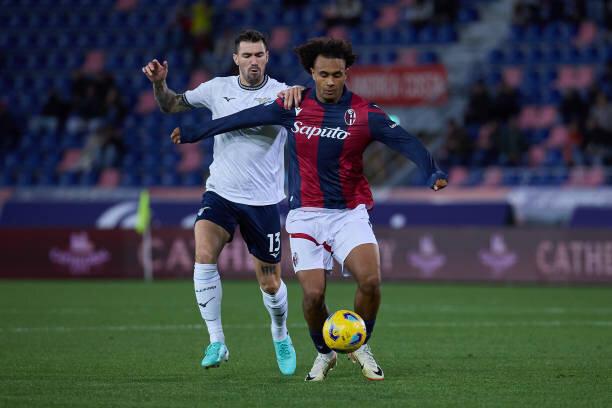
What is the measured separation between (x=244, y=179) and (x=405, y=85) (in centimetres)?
1745

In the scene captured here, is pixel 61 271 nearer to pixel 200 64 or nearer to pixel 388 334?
pixel 200 64

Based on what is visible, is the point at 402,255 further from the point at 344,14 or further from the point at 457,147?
the point at 344,14

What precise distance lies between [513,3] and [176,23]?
8.62 m

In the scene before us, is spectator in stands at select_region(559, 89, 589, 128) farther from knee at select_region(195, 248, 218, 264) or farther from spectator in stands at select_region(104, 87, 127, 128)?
knee at select_region(195, 248, 218, 264)

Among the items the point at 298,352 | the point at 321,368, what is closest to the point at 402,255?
the point at 298,352

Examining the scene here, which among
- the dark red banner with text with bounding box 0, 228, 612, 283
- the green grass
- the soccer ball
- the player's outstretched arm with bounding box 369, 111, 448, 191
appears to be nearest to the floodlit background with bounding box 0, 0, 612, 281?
the dark red banner with text with bounding box 0, 228, 612, 283

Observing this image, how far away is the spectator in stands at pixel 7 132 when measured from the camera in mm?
27781

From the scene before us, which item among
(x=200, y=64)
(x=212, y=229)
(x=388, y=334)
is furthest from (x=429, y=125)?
(x=212, y=229)

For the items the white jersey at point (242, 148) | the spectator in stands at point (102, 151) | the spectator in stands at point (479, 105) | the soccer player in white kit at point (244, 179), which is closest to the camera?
the soccer player in white kit at point (244, 179)

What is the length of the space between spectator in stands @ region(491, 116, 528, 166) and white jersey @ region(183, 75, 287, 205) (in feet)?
48.0

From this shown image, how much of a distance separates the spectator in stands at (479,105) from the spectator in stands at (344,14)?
4.99 metres

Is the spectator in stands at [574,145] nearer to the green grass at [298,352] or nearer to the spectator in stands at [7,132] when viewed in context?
the green grass at [298,352]

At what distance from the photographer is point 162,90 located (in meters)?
9.23

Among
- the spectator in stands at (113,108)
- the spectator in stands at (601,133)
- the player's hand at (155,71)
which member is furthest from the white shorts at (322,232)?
the spectator in stands at (113,108)
